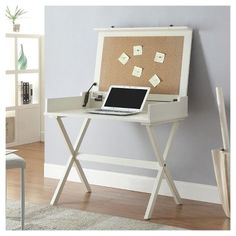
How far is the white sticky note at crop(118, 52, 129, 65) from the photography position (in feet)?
16.3

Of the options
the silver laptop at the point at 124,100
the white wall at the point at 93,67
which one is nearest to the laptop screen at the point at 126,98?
the silver laptop at the point at 124,100

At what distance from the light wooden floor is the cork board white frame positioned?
850mm

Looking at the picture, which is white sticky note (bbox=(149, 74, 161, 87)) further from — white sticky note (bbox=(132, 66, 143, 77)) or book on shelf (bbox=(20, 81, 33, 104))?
book on shelf (bbox=(20, 81, 33, 104))

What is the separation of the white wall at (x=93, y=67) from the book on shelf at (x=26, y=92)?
6.21 ft

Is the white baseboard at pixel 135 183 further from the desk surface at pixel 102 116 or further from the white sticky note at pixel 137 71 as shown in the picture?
the white sticky note at pixel 137 71

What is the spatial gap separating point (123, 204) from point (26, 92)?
3201 millimetres

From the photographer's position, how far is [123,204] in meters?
4.69

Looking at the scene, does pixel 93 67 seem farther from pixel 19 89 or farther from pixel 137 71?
pixel 19 89

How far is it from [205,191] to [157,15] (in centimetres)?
148

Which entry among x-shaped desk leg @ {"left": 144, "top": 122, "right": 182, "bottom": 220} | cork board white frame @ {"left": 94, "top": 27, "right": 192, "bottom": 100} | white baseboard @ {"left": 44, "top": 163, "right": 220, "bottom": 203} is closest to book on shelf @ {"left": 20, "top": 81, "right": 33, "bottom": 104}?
white baseboard @ {"left": 44, "top": 163, "right": 220, "bottom": 203}

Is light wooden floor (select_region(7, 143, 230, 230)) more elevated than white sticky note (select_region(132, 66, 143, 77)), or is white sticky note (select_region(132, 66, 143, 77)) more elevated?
white sticky note (select_region(132, 66, 143, 77))

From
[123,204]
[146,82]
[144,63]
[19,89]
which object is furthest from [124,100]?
[19,89]

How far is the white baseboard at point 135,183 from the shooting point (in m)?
4.78
